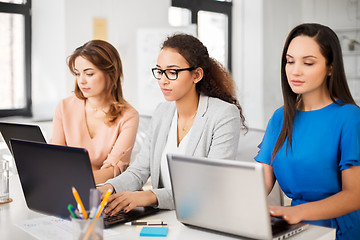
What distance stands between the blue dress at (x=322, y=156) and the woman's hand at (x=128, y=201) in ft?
1.53

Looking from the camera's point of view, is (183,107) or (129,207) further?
(183,107)

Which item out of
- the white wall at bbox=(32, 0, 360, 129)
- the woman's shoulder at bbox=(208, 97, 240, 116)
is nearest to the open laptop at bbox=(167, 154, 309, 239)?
the woman's shoulder at bbox=(208, 97, 240, 116)

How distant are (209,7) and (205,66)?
282 centimetres

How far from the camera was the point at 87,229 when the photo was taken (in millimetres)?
1058

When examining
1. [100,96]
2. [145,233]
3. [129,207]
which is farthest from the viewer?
[100,96]

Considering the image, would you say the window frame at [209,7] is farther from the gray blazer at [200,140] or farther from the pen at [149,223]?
the pen at [149,223]

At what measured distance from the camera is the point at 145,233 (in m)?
1.25

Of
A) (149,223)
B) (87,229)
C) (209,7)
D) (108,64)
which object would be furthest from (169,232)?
(209,7)

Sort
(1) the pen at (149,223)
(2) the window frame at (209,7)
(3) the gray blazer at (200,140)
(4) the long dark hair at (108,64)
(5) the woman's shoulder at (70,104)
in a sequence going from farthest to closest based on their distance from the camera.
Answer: (2) the window frame at (209,7) < (5) the woman's shoulder at (70,104) < (4) the long dark hair at (108,64) < (3) the gray blazer at (200,140) < (1) the pen at (149,223)

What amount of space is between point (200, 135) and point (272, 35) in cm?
232

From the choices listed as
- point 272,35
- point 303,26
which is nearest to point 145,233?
point 303,26

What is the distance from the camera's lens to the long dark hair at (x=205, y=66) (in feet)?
5.93

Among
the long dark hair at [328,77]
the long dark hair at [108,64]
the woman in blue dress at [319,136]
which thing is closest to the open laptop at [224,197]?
the woman in blue dress at [319,136]

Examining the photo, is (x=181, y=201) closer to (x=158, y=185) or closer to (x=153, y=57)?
(x=158, y=185)
